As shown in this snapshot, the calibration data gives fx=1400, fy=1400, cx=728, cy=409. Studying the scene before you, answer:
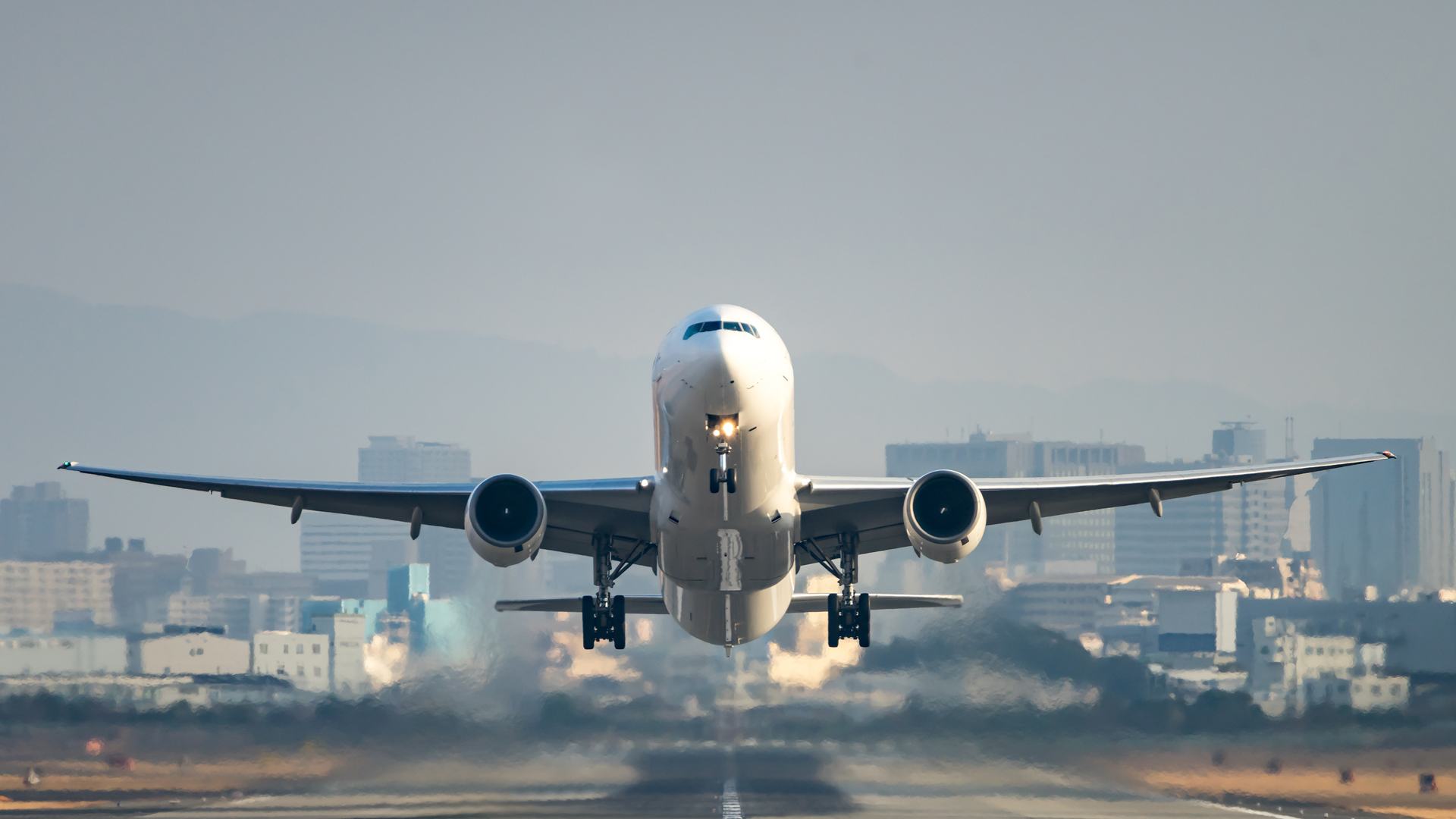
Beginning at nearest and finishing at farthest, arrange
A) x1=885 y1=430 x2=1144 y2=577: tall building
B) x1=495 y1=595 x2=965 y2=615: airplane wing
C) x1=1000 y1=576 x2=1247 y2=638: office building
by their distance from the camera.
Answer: x1=495 y1=595 x2=965 y2=615: airplane wing
x1=1000 y1=576 x2=1247 y2=638: office building
x1=885 y1=430 x2=1144 y2=577: tall building

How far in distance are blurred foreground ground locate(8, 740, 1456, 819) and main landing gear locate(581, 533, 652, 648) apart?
7332 mm

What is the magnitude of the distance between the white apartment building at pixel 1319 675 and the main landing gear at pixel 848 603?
43.4 ft

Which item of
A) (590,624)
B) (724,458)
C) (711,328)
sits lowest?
(590,624)

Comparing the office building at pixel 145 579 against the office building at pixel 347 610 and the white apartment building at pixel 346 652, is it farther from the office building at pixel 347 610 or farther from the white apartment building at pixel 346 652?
the white apartment building at pixel 346 652

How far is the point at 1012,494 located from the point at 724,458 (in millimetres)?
6361

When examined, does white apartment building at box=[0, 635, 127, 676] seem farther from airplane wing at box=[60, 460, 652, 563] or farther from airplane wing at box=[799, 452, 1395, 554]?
airplane wing at box=[799, 452, 1395, 554]

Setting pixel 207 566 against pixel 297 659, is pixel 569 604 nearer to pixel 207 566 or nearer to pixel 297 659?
pixel 297 659

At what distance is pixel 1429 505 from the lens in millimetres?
98500

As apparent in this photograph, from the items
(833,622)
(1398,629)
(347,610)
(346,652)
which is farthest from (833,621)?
(347,610)

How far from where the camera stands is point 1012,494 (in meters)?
23.7

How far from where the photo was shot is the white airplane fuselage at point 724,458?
18969 mm

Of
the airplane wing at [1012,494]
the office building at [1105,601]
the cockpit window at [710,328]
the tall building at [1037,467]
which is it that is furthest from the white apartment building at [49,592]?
the tall building at [1037,467]

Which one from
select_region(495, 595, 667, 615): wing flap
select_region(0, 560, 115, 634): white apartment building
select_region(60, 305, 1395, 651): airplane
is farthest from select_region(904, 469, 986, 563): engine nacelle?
select_region(0, 560, 115, 634): white apartment building

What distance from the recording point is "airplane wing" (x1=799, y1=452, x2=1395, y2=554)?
22688mm
